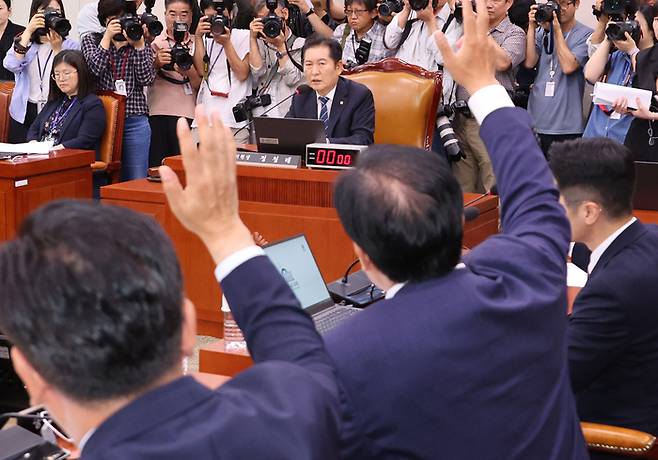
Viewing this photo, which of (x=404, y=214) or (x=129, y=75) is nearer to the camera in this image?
(x=404, y=214)

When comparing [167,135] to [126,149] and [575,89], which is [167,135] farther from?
[575,89]

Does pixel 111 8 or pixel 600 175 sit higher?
pixel 111 8

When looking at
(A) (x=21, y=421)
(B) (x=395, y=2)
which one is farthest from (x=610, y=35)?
(A) (x=21, y=421)

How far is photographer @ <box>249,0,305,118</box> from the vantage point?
16.7ft

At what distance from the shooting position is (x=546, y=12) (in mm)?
4758

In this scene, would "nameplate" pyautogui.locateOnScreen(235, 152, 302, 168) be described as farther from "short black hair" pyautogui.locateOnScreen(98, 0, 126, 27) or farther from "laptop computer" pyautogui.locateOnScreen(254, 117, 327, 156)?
"short black hair" pyautogui.locateOnScreen(98, 0, 126, 27)

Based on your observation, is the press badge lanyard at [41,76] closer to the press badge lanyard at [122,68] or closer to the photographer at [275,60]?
the press badge lanyard at [122,68]

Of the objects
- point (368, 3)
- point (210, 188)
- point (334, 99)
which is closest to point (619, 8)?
point (368, 3)

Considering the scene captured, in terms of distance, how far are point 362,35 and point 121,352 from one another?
15.0 feet

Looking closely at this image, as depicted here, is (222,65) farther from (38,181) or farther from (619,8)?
(619,8)

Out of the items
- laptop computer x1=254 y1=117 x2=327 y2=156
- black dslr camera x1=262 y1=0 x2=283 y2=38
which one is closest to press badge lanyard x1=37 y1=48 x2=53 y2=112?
black dslr camera x1=262 y1=0 x2=283 y2=38

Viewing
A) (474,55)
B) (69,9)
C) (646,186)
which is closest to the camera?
(474,55)

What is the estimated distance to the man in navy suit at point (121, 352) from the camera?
2.63ft

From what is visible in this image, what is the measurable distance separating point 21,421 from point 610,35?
348 cm
